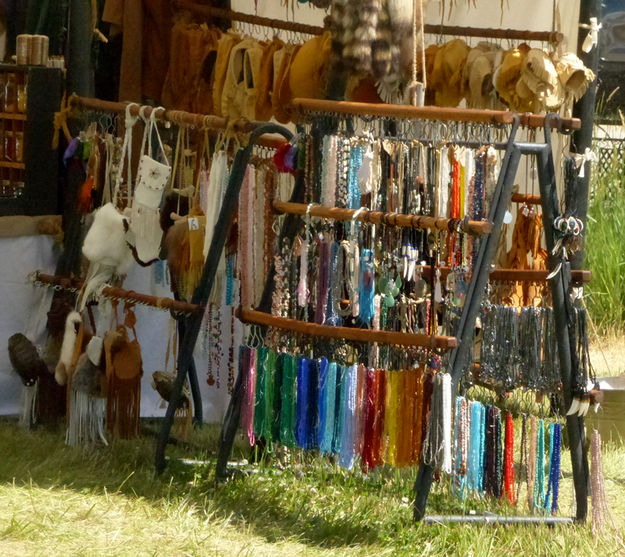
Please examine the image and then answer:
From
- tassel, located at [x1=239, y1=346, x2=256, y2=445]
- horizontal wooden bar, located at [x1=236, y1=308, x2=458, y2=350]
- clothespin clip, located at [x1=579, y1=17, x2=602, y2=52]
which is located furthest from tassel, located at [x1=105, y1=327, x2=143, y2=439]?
clothespin clip, located at [x1=579, y1=17, x2=602, y2=52]

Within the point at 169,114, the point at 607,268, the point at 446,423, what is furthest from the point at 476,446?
the point at 607,268

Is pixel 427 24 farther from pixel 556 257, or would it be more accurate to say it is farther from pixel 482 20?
pixel 556 257

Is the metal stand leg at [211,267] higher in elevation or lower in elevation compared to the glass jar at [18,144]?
lower

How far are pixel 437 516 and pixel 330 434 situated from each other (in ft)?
1.44

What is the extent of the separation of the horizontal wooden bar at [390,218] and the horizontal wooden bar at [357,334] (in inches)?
13.7

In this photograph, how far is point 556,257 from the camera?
4059 mm

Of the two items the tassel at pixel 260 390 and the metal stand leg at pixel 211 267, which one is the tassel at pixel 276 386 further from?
the metal stand leg at pixel 211 267

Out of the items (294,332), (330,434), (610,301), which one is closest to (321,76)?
(294,332)

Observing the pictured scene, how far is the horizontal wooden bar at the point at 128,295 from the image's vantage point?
466 cm

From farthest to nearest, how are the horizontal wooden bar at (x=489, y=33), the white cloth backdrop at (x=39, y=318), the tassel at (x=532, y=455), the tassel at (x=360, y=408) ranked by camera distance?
1. the horizontal wooden bar at (x=489, y=33)
2. the white cloth backdrop at (x=39, y=318)
3. the tassel at (x=532, y=455)
4. the tassel at (x=360, y=408)

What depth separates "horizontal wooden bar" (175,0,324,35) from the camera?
587cm

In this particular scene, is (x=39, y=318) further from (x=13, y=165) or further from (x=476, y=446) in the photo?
(x=476, y=446)

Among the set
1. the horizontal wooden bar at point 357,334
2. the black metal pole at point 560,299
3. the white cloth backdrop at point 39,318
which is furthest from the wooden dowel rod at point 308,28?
the horizontal wooden bar at point 357,334

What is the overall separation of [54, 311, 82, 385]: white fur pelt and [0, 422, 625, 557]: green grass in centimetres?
28
